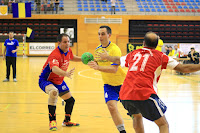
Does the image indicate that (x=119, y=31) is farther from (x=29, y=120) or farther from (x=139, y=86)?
(x=139, y=86)

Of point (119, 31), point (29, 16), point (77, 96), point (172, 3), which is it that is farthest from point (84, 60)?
point (172, 3)

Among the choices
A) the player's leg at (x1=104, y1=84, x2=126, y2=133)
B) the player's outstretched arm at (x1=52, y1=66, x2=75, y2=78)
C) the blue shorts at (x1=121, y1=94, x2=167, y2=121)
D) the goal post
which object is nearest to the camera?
the blue shorts at (x1=121, y1=94, x2=167, y2=121)

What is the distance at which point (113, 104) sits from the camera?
15.4 feet

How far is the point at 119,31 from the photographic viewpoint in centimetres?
2752

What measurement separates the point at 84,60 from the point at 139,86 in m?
1.68

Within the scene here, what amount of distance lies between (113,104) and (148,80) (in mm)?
1226

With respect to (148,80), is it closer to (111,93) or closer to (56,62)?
(111,93)

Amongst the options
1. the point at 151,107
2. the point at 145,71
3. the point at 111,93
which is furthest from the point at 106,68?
the point at 151,107

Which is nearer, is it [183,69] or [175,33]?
[183,69]

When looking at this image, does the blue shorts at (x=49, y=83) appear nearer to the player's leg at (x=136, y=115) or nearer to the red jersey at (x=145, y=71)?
the player's leg at (x=136, y=115)

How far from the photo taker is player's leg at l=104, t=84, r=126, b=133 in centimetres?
460

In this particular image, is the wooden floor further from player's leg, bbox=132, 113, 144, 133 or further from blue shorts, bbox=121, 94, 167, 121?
blue shorts, bbox=121, 94, 167, 121

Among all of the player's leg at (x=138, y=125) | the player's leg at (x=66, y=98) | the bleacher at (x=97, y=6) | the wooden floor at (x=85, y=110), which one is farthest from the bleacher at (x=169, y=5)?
the player's leg at (x=138, y=125)

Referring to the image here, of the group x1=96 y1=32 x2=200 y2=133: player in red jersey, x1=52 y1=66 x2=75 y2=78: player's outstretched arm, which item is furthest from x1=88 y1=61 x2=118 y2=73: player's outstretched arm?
x1=96 y1=32 x2=200 y2=133: player in red jersey
